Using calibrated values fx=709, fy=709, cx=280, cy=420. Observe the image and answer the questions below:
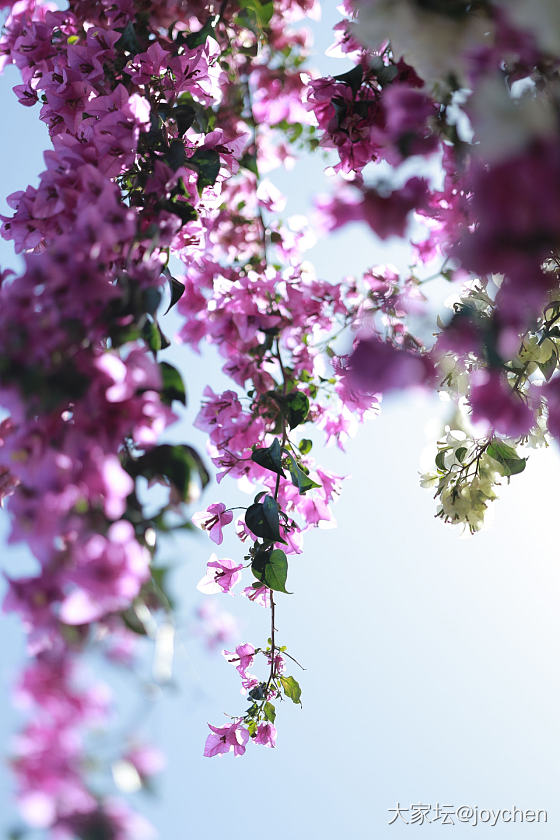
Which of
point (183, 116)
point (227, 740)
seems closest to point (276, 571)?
point (227, 740)

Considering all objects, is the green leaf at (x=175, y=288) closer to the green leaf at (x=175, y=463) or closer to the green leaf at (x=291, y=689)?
the green leaf at (x=175, y=463)

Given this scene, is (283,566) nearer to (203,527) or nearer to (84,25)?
(203,527)

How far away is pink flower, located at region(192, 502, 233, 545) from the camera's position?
0.96 meters

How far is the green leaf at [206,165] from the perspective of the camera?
31.9 inches

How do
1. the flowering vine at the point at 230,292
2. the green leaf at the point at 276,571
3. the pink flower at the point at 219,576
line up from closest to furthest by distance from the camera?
the flowering vine at the point at 230,292, the green leaf at the point at 276,571, the pink flower at the point at 219,576

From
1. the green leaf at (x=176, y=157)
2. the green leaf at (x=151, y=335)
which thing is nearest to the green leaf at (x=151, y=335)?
the green leaf at (x=151, y=335)

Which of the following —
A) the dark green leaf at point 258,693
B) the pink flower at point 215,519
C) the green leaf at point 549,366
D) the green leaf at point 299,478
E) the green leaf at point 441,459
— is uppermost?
the green leaf at point 549,366

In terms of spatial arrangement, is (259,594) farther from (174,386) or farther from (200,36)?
(200,36)

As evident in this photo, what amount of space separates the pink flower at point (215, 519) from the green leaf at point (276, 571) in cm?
10

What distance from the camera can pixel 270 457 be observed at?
817 mm

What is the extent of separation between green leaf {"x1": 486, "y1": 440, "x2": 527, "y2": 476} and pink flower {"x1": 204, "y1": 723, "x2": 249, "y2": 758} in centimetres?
53

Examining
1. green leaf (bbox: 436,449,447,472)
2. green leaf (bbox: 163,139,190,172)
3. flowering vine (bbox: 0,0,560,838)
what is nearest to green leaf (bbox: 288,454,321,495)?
flowering vine (bbox: 0,0,560,838)

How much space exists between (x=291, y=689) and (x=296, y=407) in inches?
17.2

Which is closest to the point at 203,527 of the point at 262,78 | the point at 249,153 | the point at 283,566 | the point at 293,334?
the point at 283,566
